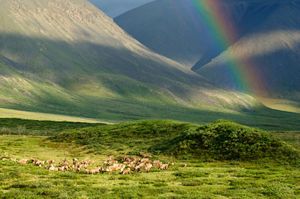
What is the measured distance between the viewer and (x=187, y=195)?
3069 centimetres

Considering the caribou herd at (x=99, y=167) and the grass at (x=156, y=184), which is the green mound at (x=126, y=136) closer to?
the caribou herd at (x=99, y=167)

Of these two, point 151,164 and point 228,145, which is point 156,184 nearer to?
point 151,164

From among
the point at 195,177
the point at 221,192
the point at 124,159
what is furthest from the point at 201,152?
the point at 221,192

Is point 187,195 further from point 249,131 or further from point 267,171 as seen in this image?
point 249,131

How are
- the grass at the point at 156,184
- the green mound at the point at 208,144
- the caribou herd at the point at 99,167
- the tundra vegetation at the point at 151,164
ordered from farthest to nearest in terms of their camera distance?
the green mound at the point at 208,144 < the caribou herd at the point at 99,167 < the tundra vegetation at the point at 151,164 < the grass at the point at 156,184

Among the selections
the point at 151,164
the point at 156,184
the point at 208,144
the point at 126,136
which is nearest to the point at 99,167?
the point at 151,164

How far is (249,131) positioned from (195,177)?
22524 millimetres

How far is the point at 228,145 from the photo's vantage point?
57.2 metres

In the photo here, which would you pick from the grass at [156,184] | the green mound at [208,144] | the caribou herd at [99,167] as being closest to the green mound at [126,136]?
the green mound at [208,144]

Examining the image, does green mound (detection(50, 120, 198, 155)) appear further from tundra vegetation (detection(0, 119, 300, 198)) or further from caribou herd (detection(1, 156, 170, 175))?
caribou herd (detection(1, 156, 170, 175))

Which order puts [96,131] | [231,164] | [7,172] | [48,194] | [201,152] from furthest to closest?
[96,131], [201,152], [231,164], [7,172], [48,194]

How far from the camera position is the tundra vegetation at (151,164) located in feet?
107

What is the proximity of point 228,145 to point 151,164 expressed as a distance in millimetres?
13756

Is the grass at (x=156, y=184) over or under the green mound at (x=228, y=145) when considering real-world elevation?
under
